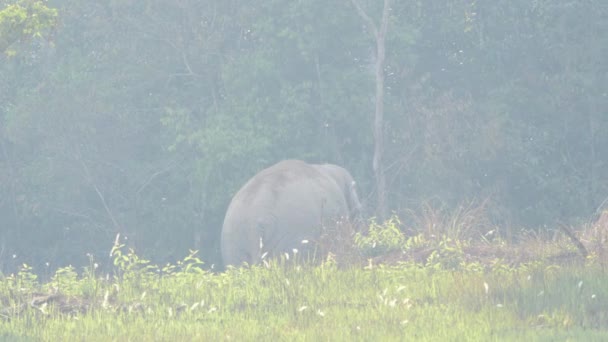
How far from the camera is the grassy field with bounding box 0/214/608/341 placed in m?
8.83

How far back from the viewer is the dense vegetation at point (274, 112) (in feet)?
87.0

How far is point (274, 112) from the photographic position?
26.6 m

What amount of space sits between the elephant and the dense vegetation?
5.69 meters

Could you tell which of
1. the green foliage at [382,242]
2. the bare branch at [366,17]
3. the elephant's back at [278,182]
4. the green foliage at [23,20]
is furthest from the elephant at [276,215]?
the bare branch at [366,17]

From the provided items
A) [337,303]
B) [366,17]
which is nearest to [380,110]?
[366,17]

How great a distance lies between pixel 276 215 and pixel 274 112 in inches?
301

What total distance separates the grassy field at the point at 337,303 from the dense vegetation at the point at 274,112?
13.7m

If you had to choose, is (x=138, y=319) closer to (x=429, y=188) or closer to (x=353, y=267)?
(x=353, y=267)

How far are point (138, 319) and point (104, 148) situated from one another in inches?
761

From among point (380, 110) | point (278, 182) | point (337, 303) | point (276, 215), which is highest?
point (380, 110)

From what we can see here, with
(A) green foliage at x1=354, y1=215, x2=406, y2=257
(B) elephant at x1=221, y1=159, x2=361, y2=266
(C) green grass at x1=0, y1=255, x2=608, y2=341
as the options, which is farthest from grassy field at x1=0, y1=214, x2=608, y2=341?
(B) elephant at x1=221, y1=159, x2=361, y2=266

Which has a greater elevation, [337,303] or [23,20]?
[23,20]

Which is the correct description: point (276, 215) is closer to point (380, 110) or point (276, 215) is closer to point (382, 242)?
point (382, 242)

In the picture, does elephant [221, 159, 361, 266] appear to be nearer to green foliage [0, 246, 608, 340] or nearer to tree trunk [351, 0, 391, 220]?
tree trunk [351, 0, 391, 220]
